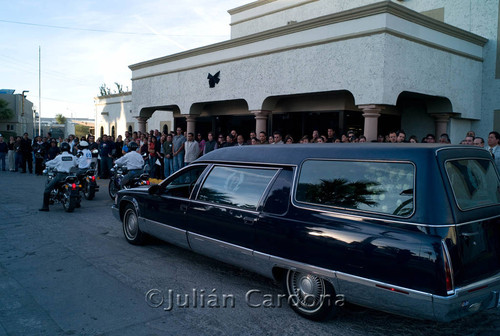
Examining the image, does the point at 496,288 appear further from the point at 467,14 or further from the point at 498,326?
the point at 467,14

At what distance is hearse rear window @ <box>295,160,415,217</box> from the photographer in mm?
3484

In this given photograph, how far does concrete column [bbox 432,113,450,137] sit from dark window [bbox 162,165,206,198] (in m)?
9.92

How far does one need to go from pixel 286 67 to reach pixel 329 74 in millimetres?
1722

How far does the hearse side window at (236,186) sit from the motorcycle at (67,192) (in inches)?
219

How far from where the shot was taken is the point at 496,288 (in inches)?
137

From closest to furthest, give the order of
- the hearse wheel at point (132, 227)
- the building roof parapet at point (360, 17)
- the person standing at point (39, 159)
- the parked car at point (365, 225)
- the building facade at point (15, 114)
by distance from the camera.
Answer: the parked car at point (365, 225) → the hearse wheel at point (132, 227) → the building roof parapet at point (360, 17) → the person standing at point (39, 159) → the building facade at point (15, 114)

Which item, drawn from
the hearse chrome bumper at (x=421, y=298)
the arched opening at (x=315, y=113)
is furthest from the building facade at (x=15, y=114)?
the hearse chrome bumper at (x=421, y=298)

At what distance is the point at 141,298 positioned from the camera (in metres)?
4.46

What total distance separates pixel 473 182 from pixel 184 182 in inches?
152

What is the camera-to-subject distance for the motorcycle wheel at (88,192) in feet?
38.3

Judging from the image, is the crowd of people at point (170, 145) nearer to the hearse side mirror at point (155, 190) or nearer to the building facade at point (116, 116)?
the hearse side mirror at point (155, 190)

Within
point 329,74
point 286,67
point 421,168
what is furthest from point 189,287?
point 286,67

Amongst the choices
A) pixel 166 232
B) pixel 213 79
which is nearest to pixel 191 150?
pixel 213 79

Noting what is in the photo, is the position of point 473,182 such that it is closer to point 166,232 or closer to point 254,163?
point 254,163
